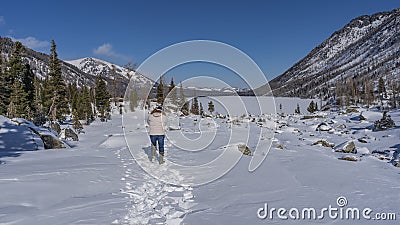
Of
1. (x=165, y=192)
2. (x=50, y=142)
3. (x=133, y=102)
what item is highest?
(x=133, y=102)

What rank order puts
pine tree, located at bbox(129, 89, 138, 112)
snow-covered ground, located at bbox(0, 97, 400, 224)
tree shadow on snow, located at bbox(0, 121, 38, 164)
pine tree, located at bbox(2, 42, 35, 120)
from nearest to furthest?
snow-covered ground, located at bbox(0, 97, 400, 224) → tree shadow on snow, located at bbox(0, 121, 38, 164) → pine tree, located at bbox(2, 42, 35, 120) → pine tree, located at bbox(129, 89, 138, 112)

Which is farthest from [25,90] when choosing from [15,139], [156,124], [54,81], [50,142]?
[156,124]

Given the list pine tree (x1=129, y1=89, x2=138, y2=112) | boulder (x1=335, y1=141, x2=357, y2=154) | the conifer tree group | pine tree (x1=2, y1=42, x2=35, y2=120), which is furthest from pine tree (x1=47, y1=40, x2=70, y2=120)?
boulder (x1=335, y1=141, x2=357, y2=154)

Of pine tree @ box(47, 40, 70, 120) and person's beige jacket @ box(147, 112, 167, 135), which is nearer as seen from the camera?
person's beige jacket @ box(147, 112, 167, 135)

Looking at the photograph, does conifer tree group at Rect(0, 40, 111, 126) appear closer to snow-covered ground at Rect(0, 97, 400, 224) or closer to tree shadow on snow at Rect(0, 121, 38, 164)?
tree shadow on snow at Rect(0, 121, 38, 164)

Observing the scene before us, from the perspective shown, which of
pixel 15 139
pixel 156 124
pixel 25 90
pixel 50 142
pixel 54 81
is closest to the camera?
pixel 156 124

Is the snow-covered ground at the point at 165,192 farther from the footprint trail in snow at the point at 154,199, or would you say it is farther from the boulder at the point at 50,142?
the boulder at the point at 50,142

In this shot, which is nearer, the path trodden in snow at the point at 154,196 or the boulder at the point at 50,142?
the path trodden in snow at the point at 154,196

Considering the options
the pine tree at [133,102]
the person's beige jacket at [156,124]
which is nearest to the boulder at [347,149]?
the person's beige jacket at [156,124]

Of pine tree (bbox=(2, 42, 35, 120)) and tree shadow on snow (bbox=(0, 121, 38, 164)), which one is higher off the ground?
pine tree (bbox=(2, 42, 35, 120))

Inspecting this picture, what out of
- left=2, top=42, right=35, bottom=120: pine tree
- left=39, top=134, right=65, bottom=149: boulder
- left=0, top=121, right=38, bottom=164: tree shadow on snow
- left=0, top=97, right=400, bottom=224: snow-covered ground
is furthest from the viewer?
left=2, top=42, right=35, bottom=120: pine tree

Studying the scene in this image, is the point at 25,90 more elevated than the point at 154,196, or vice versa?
the point at 25,90

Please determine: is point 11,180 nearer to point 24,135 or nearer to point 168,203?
point 168,203

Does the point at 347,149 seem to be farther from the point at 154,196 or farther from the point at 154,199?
the point at 154,199
